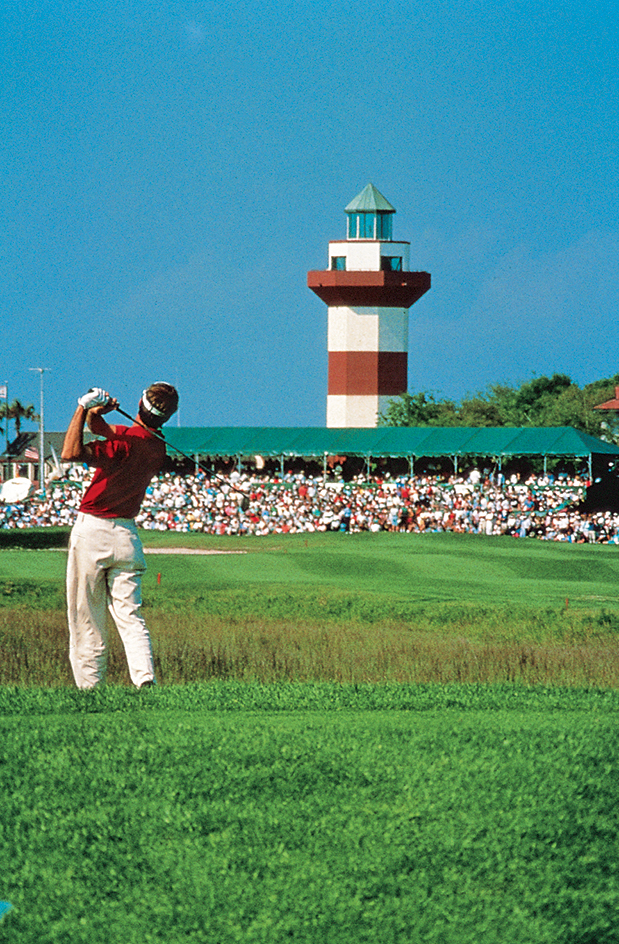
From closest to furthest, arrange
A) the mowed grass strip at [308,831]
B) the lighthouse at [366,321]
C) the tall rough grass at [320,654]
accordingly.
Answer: the mowed grass strip at [308,831] → the tall rough grass at [320,654] → the lighthouse at [366,321]

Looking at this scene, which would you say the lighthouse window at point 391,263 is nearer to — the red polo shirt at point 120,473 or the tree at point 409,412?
the tree at point 409,412

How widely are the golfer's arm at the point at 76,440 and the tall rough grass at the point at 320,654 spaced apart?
177cm

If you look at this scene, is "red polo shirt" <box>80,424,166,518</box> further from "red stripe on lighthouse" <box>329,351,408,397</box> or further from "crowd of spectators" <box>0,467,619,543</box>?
"red stripe on lighthouse" <box>329,351,408,397</box>

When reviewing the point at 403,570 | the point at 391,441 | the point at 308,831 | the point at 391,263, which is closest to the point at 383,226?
the point at 391,263

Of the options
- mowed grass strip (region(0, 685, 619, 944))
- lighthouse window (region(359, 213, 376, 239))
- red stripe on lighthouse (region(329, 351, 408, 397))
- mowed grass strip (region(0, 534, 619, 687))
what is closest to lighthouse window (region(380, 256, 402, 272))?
lighthouse window (region(359, 213, 376, 239))

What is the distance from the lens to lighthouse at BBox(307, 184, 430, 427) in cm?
6344

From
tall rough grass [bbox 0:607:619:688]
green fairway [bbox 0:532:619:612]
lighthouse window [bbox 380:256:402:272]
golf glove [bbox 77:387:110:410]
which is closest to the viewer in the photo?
golf glove [bbox 77:387:110:410]

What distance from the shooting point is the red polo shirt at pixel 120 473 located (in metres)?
7.45

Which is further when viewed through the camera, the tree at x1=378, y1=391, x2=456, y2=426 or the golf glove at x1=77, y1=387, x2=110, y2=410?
the tree at x1=378, y1=391, x2=456, y2=426

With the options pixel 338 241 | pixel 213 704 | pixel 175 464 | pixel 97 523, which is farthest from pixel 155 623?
pixel 338 241

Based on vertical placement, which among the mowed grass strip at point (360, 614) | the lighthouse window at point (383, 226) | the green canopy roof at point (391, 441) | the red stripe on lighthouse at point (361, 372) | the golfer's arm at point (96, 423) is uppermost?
the lighthouse window at point (383, 226)

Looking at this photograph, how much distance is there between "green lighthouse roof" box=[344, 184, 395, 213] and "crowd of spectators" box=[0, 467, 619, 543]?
26205mm

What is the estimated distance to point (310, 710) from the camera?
638 cm

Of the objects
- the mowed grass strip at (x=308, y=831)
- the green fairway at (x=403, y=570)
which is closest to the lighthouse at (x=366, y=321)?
the green fairway at (x=403, y=570)
